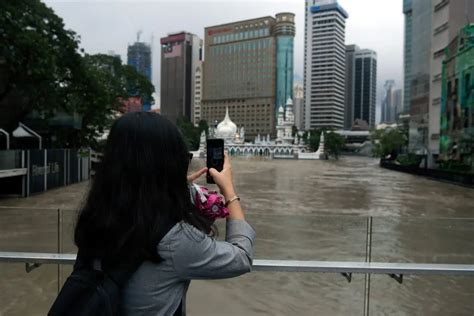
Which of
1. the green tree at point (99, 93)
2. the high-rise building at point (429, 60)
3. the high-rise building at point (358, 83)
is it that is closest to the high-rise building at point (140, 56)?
the high-rise building at point (429, 60)

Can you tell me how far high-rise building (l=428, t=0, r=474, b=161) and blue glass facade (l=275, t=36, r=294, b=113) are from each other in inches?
2710

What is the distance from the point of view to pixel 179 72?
112 meters

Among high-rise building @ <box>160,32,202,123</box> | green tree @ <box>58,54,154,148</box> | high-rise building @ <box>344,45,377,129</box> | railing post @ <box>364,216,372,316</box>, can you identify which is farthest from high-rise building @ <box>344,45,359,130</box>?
railing post @ <box>364,216,372,316</box>

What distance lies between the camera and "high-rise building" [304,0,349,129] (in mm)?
120500

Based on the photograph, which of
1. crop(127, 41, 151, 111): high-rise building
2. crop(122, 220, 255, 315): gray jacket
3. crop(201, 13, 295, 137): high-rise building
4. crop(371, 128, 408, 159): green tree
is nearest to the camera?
crop(122, 220, 255, 315): gray jacket

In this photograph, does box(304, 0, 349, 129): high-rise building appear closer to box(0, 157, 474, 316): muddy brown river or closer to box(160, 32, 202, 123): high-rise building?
box(160, 32, 202, 123): high-rise building

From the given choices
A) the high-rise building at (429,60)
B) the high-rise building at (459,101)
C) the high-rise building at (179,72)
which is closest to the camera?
the high-rise building at (459,101)

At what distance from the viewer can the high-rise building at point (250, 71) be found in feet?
354

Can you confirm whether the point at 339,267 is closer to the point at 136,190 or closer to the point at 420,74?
the point at 136,190

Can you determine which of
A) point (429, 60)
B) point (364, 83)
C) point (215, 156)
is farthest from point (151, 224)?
point (364, 83)

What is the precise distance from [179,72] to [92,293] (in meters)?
113

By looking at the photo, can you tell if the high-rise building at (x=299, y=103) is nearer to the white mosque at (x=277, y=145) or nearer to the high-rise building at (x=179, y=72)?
the high-rise building at (x=179, y=72)

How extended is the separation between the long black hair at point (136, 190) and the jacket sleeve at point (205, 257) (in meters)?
0.06

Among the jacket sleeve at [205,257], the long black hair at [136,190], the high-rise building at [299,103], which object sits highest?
the high-rise building at [299,103]
